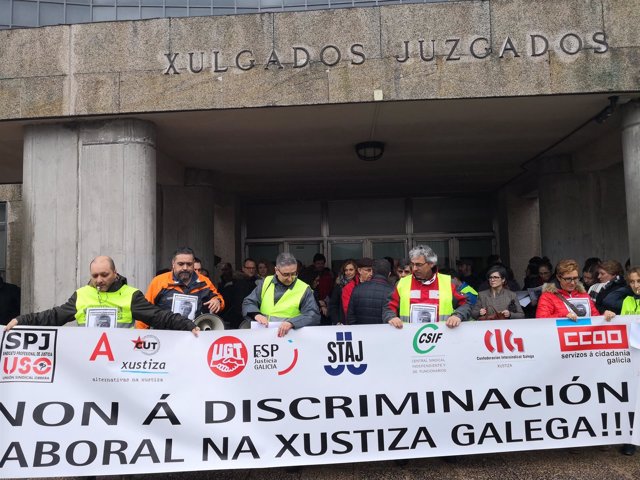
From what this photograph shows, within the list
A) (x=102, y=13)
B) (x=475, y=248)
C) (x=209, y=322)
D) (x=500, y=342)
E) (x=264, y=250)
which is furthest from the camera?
(x=264, y=250)

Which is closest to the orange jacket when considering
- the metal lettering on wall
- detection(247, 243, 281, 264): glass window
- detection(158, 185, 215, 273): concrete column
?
the metal lettering on wall

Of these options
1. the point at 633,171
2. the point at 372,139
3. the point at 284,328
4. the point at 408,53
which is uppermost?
the point at 408,53

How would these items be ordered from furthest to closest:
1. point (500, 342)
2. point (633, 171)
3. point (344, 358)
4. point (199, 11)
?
1. point (199, 11)
2. point (633, 171)
3. point (500, 342)
4. point (344, 358)

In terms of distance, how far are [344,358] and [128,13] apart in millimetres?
5694

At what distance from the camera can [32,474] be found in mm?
4082

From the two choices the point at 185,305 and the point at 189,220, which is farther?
the point at 189,220

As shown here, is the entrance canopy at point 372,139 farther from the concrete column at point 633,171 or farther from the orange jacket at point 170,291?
the orange jacket at point 170,291

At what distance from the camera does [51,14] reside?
297 inches

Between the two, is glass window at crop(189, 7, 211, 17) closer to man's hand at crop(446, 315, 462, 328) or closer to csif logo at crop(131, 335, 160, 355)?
csif logo at crop(131, 335, 160, 355)

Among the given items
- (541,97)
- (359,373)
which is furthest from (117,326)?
(541,97)

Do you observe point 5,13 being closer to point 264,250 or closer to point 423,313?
point 423,313

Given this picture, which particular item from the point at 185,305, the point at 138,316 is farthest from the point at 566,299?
the point at 138,316

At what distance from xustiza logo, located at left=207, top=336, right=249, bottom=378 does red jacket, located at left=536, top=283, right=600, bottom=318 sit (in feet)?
8.49

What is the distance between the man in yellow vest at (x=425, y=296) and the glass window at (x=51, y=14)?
590 cm
